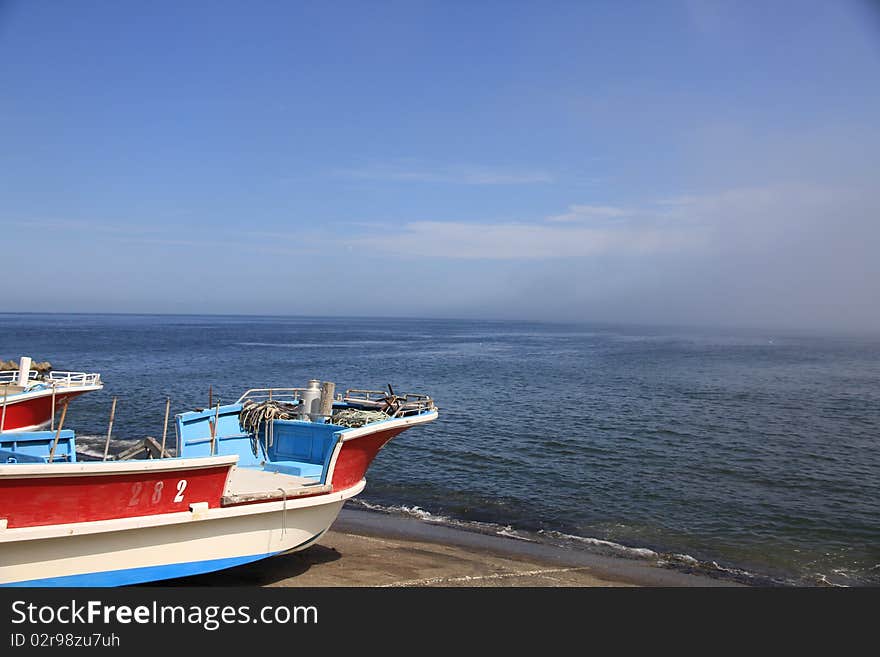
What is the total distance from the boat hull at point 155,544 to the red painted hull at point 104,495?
13 cm

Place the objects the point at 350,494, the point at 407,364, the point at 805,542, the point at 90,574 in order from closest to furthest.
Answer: the point at 90,574 < the point at 350,494 < the point at 805,542 < the point at 407,364

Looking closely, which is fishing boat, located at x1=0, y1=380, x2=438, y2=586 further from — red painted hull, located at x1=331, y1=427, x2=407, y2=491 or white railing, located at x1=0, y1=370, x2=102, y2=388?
white railing, located at x1=0, y1=370, x2=102, y2=388

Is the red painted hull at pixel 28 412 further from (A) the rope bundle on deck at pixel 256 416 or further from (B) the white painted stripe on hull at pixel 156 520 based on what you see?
(B) the white painted stripe on hull at pixel 156 520

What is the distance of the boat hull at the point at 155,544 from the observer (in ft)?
28.1

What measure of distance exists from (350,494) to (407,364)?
49.5 metres

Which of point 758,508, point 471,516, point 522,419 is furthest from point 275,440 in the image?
point 522,419

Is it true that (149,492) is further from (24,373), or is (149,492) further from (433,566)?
(24,373)

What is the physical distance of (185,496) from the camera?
380 inches

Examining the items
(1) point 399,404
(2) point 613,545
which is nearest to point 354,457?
(1) point 399,404

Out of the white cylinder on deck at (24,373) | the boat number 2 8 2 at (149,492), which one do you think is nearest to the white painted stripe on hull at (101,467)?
the boat number 2 8 2 at (149,492)

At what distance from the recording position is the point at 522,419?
31.5 meters

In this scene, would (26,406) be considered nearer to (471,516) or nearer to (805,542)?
(471,516)

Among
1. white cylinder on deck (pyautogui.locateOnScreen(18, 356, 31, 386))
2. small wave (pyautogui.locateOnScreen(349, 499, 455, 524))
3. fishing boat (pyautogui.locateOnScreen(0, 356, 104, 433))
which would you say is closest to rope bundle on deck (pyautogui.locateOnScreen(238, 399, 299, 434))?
small wave (pyautogui.locateOnScreen(349, 499, 455, 524))
